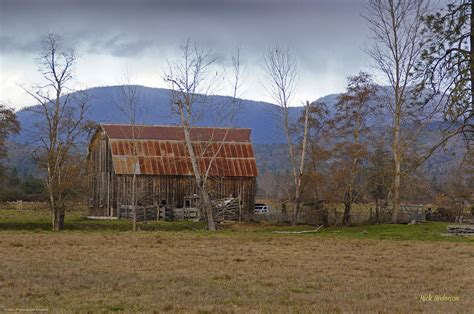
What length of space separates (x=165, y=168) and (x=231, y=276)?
3738 centimetres

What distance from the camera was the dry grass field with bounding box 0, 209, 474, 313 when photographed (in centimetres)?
1229

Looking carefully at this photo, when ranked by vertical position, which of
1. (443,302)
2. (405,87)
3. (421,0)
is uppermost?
(421,0)

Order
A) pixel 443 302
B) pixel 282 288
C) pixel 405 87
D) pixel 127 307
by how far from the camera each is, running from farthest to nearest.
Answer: pixel 405 87
pixel 282 288
pixel 443 302
pixel 127 307

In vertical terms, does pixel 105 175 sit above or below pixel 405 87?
below

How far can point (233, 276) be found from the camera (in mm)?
16531

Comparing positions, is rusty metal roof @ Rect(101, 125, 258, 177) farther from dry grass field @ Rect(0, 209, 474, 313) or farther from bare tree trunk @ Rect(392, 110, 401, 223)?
dry grass field @ Rect(0, 209, 474, 313)

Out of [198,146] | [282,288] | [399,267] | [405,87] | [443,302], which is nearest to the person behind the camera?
[443,302]

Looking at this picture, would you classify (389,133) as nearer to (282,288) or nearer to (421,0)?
(421,0)

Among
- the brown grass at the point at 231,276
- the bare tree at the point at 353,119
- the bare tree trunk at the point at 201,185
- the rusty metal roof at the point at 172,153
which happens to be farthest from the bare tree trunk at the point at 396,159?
the rusty metal roof at the point at 172,153

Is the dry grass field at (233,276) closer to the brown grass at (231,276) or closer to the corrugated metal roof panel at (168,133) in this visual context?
the brown grass at (231,276)

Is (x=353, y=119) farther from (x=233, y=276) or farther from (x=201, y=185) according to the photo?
(x=233, y=276)

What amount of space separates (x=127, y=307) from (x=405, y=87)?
32.3 meters

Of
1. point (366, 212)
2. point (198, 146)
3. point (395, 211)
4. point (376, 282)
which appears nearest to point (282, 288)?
point (376, 282)

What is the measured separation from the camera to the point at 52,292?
531 inches
